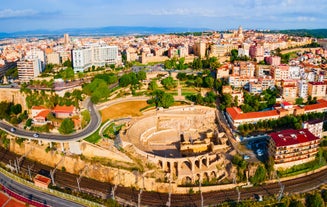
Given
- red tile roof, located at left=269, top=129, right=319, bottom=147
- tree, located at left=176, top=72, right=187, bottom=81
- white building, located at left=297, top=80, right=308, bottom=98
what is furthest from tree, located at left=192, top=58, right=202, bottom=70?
red tile roof, located at left=269, top=129, right=319, bottom=147

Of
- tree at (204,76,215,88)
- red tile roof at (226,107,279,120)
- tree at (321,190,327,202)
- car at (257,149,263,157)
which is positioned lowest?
tree at (321,190,327,202)

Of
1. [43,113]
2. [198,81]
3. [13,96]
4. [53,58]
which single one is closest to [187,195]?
[43,113]

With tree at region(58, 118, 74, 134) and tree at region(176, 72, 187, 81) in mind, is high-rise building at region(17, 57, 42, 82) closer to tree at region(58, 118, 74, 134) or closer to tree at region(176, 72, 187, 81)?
tree at region(58, 118, 74, 134)

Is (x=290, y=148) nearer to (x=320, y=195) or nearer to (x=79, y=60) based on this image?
(x=320, y=195)

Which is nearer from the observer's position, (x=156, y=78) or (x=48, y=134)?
(x=48, y=134)

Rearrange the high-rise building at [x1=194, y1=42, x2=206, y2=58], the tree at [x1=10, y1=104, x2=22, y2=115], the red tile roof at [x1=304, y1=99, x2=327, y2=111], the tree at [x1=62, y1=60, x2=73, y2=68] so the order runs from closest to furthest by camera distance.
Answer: the red tile roof at [x1=304, y1=99, x2=327, y2=111]
the tree at [x1=10, y1=104, x2=22, y2=115]
the tree at [x1=62, y1=60, x2=73, y2=68]
the high-rise building at [x1=194, y1=42, x2=206, y2=58]

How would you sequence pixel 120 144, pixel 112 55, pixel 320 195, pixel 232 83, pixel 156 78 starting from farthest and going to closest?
1. pixel 112 55
2. pixel 156 78
3. pixel 232 83
4. pixel 120 144
5. pixel 320 195

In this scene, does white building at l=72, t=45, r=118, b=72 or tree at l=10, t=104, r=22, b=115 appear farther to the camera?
white building at l=72, t=45, r=118, b=72

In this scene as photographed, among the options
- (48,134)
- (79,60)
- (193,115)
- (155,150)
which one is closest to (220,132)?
(193,115)
